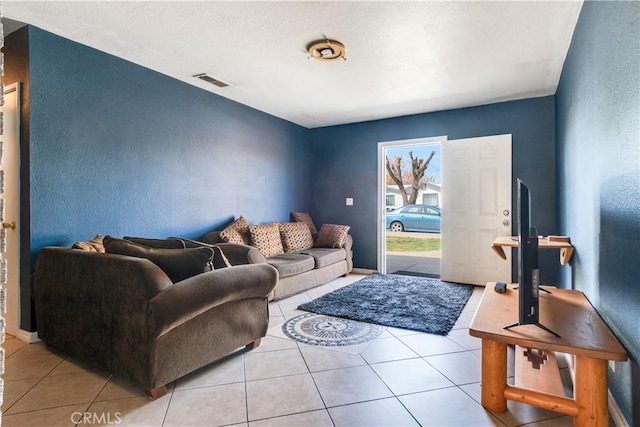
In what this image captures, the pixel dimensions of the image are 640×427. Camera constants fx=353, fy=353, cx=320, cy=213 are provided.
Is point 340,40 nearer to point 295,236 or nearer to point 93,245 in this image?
point 93,245

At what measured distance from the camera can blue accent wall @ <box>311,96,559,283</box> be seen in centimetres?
420

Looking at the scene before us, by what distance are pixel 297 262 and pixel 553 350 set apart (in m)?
2.80

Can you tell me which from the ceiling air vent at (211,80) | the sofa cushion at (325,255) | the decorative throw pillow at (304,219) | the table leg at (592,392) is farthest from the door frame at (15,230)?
the table leg at (592,392)

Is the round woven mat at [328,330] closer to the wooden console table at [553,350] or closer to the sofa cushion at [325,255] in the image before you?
the wooden console table at [553,350]

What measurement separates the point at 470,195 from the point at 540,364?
2810 mm

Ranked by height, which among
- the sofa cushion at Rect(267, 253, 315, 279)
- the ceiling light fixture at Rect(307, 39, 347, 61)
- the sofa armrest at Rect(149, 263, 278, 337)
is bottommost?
the sofa cushion at Rect(267, 253, 315, 279)

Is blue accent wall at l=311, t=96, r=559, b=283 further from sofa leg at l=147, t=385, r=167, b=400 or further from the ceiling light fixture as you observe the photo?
sofa leg at l=147, t=385, r=167, b=400

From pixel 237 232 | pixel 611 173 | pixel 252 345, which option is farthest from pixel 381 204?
pixel 611 173

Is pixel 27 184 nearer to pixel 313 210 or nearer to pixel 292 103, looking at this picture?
pixel 292 103

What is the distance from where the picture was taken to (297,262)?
159 inches

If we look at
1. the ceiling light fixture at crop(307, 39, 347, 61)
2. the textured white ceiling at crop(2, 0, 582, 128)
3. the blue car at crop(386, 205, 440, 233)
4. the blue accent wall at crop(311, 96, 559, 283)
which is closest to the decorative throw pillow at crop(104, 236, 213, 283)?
the textured white ceiling at crop(2, 0, 582, 128)

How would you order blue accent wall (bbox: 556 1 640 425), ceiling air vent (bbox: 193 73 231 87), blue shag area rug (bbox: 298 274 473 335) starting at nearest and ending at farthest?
1. blue accent wall (bbox: 556 1 640 425)
2. blue shag area rug (bbox: 298 274 473 335)
3. ceiling air vent (bbox: 193 73 231 87)

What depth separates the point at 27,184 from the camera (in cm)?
263

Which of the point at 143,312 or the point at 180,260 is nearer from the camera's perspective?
the point at 143,312
